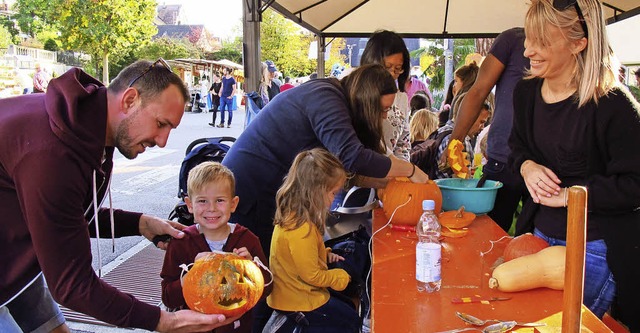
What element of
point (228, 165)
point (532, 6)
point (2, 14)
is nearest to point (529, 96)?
point (532, 6)

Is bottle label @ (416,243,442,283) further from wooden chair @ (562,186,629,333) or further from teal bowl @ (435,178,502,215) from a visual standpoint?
teal bowl @ (435,178,502,215)

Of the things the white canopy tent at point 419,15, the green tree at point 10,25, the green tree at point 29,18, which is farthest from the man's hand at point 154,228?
the green tree at point 10,25

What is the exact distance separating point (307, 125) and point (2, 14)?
191 feet

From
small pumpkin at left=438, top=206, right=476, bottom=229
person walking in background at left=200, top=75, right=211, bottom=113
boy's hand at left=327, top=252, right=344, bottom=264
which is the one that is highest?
small pumpkin at left=438, top=206, right=476, bottom=229

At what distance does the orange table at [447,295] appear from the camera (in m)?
1.60

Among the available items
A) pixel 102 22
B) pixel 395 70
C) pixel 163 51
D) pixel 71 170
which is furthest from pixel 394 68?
pixel 163 51

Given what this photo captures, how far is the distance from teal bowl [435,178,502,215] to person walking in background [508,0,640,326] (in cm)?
81

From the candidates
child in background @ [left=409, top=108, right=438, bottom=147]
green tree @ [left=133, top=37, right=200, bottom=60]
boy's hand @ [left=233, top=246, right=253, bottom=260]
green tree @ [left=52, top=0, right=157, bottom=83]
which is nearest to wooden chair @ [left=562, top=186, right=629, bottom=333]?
boy's hand @ [left=233, top=246, right=253, bottom=260]

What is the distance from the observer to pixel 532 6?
200 cm

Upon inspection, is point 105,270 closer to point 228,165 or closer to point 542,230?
point 228,165

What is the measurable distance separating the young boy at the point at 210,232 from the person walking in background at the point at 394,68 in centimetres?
124

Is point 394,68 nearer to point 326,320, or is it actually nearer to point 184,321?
point 326,320

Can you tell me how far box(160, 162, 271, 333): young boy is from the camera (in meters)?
2.53

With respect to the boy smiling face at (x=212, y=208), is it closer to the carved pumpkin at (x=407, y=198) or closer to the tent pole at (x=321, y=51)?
the carved pumpkin at (x=407, y=198)
